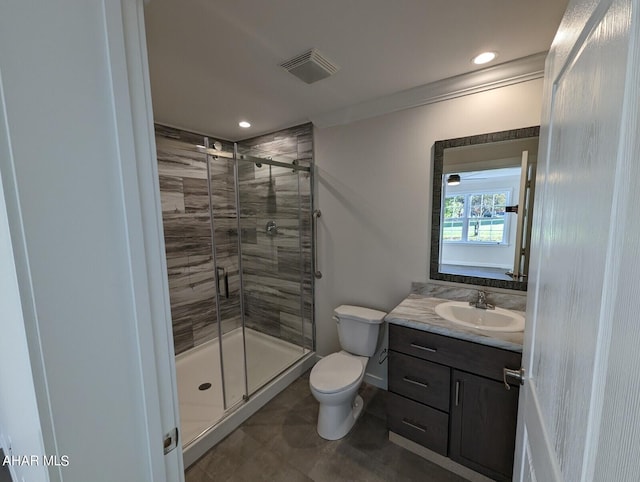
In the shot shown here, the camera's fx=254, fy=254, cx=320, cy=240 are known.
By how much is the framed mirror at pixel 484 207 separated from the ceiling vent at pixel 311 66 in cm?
94

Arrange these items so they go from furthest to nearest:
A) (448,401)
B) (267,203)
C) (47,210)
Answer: (267,203) → (448,401) → (47,210)

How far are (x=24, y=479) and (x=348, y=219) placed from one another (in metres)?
2.13

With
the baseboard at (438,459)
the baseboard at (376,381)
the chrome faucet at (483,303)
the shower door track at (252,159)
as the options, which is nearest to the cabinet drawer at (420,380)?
the baseboard at (438,459)

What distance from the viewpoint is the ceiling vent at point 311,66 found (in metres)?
1.42

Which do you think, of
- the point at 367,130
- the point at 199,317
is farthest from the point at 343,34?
the point at 199,317

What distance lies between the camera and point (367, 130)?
2.15 m

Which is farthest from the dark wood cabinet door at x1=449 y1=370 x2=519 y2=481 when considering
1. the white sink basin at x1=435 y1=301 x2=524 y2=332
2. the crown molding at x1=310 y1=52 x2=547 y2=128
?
the crown molding at x1=310 y1=52 x2=547 y2=128

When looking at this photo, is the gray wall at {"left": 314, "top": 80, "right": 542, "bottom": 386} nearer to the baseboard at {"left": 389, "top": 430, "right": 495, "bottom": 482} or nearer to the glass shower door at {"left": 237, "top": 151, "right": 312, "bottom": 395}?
the glass shower door at {"left": 237, "top": 151, "right": 312, "bottom": 395}

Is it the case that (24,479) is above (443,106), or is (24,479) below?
below

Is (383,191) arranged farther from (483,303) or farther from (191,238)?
(191,238)

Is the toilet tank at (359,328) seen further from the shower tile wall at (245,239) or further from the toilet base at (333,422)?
the shower tile wall at (245,239)

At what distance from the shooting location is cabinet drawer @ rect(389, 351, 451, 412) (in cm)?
150

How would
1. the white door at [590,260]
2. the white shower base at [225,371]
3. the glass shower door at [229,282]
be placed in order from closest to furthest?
the white door at [590,260] → the white shower base at [225,371] → the glass shower door at [229,282]

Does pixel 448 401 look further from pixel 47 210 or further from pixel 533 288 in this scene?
pixel 47 210
